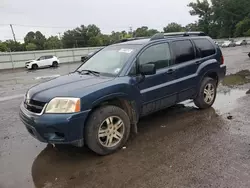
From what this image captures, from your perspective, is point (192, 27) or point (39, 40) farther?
point (192, 27)

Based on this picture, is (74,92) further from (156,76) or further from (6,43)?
(6,43)

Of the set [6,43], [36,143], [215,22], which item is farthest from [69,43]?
[36,143]

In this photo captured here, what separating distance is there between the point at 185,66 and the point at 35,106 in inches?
123

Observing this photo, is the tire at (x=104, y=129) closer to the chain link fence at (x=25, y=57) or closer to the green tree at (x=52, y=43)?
the chain link fence at (x=25, y=57)

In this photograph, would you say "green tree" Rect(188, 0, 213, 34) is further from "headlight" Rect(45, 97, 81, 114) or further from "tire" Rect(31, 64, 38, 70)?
"headlight" Rect(45, 97, 81, 114)

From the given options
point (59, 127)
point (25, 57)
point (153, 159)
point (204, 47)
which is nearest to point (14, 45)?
point (25, 57)

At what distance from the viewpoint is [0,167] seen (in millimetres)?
3936

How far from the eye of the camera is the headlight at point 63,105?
3.69m

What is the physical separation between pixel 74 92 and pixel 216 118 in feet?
10.6

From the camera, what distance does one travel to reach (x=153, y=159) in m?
3.85

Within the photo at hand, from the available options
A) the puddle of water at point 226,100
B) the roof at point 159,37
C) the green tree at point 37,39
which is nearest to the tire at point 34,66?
the puddle of water at point 226,100

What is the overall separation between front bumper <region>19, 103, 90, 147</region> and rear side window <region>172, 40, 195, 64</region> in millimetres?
2491

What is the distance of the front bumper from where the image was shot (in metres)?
3.62

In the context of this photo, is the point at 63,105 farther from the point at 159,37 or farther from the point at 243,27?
the point at 243,27
